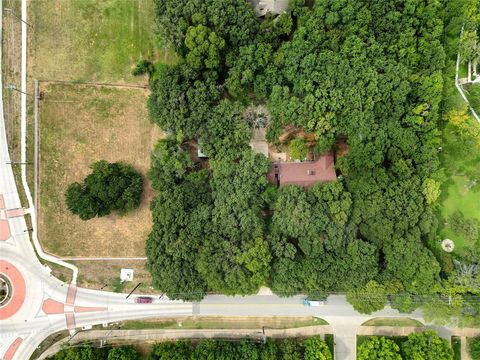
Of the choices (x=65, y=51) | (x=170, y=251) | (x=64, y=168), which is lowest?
(x=170, y=251)

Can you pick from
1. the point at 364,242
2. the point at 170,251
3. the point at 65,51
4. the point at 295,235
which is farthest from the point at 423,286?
the point at 65,51

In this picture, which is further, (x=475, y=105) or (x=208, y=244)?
(x=475, y=105)

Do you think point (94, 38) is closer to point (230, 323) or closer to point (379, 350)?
point (230, 323)

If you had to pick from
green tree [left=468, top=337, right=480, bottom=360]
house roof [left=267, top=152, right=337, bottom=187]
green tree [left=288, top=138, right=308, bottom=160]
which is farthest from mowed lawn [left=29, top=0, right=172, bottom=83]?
green tree [left=468, top=337, right=480, bottom=360]

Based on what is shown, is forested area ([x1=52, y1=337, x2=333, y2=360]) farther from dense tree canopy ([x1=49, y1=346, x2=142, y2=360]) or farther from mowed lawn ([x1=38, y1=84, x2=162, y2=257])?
mowed lawn ([x1=38, y1=84, x2=162, y2=257])

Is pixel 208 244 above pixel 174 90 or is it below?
below

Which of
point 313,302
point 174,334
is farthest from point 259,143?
point 174,334

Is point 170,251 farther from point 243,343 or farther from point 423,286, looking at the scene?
point 423,286
